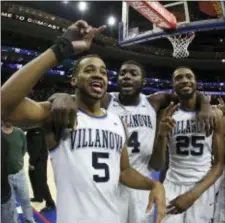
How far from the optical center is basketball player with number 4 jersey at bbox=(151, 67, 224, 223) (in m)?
2.91

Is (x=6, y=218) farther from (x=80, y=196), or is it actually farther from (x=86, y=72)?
(x=86, y=72)

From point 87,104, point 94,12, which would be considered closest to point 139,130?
point 87,104

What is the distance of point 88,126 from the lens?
203 centimetres

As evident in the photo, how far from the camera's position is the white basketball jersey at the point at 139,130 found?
299cm

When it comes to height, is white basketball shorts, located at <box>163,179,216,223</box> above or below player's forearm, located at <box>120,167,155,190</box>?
below

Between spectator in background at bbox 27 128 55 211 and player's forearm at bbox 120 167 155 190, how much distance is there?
3.00m

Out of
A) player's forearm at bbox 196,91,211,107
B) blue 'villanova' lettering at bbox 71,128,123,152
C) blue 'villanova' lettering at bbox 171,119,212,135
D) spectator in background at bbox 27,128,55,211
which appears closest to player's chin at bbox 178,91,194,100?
player's forearm at bbox 196,91,211,107

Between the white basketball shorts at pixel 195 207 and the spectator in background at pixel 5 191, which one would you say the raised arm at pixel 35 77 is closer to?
the spectator in background at pixel 5 191

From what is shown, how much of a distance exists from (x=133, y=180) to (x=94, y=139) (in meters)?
0.43

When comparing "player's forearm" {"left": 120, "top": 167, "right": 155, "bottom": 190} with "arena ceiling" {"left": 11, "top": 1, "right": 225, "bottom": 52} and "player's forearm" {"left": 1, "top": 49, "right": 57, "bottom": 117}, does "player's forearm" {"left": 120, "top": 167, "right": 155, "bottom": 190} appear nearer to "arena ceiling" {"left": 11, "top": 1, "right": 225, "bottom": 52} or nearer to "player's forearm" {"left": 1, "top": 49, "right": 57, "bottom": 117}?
"player's forearm" {"left": 1, "top": 49, "right": 57, "bottom": 117}

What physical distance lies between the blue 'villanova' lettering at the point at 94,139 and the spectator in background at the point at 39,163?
10.4ft

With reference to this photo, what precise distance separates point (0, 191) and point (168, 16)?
4.61 meters

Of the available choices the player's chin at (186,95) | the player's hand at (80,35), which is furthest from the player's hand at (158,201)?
the player's chin at (186,95)

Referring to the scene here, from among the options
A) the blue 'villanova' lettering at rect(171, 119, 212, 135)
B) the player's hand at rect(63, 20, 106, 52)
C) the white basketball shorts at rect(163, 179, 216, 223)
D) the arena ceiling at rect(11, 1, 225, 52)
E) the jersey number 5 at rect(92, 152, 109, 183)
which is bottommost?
the white basketball shorts at rect(163, 179, 216, 223)
